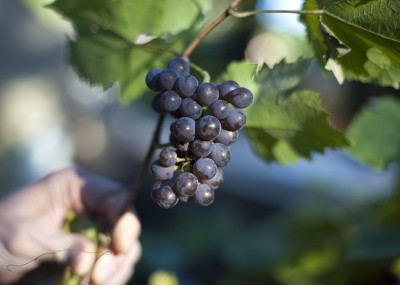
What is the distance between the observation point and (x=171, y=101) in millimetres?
493

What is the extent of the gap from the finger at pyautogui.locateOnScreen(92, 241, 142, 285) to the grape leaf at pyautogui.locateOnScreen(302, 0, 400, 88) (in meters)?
0.40

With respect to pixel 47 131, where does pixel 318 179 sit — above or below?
above

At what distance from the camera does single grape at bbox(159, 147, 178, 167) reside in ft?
1.61

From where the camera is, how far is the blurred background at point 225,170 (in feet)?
4.07

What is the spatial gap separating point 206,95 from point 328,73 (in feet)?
0.52

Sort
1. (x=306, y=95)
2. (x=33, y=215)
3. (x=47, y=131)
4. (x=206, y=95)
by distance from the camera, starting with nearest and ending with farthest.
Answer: (x=206, y=95), (x=306, y=95), (x=33, y=215), (x=47, y=131)

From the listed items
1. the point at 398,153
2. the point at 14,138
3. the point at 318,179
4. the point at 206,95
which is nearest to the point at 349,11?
the point at 206,95

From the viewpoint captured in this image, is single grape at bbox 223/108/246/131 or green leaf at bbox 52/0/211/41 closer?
single grape at bbox 223/108/246/131

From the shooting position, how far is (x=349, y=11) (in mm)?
524

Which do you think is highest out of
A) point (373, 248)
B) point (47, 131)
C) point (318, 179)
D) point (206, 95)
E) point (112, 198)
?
point (206, 95)

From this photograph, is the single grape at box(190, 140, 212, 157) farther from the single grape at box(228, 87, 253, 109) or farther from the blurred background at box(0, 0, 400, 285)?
the blurred background at box(0, 0, 400, 285)

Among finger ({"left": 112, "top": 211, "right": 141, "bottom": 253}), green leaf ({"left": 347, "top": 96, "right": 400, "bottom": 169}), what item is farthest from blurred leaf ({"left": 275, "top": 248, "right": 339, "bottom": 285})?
finger ({"left": 112, "top": 211, "right": 141, "bottom": 253})

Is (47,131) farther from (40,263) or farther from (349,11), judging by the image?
(349,11)

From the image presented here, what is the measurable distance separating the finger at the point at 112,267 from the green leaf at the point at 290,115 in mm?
276
